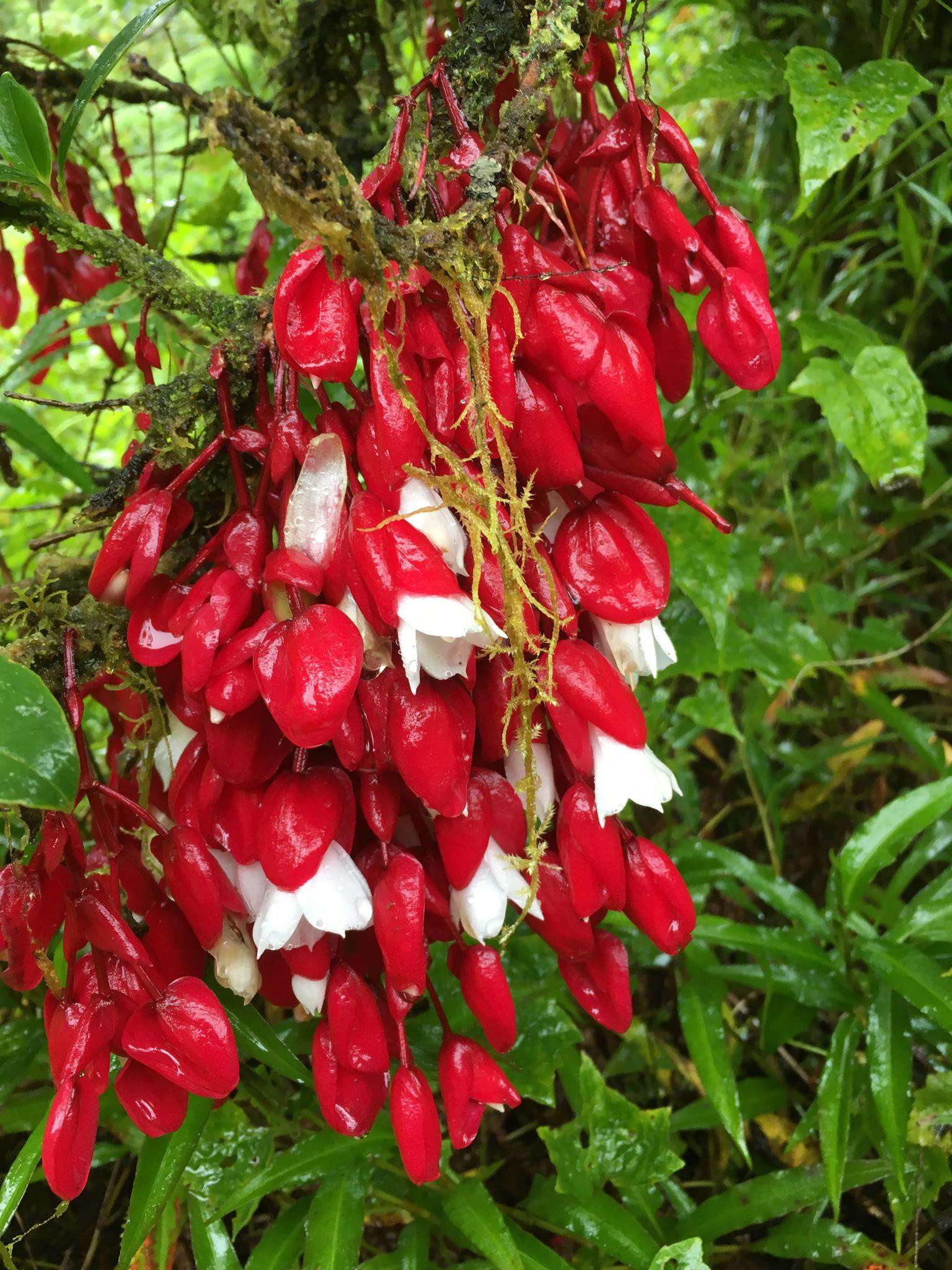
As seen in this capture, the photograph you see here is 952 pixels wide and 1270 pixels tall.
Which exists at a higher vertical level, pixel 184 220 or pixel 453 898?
pixel 184 220

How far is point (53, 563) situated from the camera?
2.84 feet

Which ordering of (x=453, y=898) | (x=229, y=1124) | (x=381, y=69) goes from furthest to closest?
(x=381, y=69)
(x=229, y=1124)
(x=453, y=898)

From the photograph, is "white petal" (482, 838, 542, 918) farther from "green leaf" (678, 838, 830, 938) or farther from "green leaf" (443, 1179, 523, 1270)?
"green leaf" (678, 838, 830, 938)

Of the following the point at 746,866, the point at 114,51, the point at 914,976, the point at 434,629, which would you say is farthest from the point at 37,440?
the point at 914,976

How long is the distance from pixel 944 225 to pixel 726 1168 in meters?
1.64

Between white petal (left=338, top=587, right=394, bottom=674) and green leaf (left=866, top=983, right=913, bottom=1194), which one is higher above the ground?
white petal (left=338, top=587, right=394, bottom=674)

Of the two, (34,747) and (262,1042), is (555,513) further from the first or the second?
(262,1042)

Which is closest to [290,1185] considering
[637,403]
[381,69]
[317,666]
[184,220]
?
[317,666]

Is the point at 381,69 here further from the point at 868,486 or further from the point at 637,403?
the point at 868,486

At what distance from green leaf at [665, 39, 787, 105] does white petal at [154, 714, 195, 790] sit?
0.83 meters

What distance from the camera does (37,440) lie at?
1.12 metres

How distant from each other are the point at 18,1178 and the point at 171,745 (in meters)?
0.41

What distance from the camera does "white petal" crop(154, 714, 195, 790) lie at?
30.7 inches

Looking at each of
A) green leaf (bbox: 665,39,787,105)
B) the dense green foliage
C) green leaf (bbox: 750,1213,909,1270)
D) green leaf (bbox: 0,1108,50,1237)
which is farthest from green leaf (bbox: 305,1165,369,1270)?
green leaf (bbox: 665,39,787,105)
